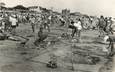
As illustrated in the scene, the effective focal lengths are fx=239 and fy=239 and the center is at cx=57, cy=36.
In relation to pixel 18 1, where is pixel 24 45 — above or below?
below

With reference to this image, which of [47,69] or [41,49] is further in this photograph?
[41,49]

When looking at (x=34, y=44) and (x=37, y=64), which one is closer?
(x=37, y=64)

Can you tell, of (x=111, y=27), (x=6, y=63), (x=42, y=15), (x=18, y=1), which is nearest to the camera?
(x=6, y=63)

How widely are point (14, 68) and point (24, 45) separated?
4592 millimetres

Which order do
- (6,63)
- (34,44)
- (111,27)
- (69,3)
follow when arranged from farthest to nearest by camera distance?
1. (111,27)
2. (34,44)
3. (69,3)
4. (6,63)

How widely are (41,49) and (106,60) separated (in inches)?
130

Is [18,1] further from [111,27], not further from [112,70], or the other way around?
[112,70]

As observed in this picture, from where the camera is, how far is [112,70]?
815cm

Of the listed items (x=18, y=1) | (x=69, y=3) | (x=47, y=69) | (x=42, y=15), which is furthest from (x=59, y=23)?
(x=47, y=69)

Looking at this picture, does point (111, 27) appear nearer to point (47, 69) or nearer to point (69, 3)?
point (69, 3)

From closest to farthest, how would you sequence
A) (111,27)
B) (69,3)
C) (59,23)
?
(69,3), (111,27), (59,23)

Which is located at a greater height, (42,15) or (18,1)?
(18,1)

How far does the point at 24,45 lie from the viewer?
12289 millimetres

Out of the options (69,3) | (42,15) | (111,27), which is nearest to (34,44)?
(69,3)
